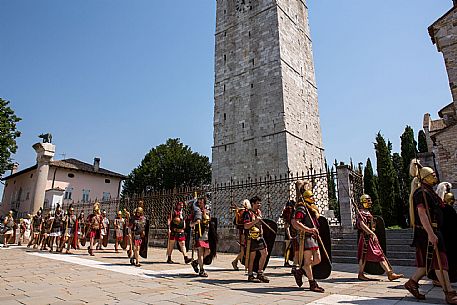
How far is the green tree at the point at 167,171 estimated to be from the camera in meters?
40.9

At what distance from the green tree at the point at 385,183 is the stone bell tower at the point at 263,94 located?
807 centimetres

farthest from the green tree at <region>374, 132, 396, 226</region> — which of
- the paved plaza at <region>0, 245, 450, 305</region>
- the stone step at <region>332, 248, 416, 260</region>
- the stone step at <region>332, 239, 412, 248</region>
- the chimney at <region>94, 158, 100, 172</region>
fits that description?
the chimney at <region>94, 158, 100, 172</region>

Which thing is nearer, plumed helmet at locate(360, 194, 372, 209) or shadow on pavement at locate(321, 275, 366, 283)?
shadow on pavement at locate(321, 275, 366, 283)

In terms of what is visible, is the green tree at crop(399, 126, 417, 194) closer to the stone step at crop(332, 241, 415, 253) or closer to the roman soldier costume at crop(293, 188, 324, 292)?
the stone step at crop(332, 241, 415, 253)

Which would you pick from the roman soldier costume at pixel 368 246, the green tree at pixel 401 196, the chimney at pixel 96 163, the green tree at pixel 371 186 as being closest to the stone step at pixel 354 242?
the roman soldier costume at pixel 368 246

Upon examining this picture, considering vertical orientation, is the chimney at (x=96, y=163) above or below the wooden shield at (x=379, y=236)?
above

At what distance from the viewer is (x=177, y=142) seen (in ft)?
146

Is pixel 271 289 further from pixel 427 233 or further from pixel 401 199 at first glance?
pixel 401 199

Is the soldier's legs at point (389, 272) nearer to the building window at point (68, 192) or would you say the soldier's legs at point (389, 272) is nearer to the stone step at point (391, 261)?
the stone step at point (391, 261)

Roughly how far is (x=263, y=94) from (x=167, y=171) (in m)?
20.7

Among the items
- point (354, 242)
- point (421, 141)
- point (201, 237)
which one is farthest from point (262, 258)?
point (421, 141)

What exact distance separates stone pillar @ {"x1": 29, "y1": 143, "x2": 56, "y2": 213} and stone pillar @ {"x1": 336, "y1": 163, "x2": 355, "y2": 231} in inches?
928

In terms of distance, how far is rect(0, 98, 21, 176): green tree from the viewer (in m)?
27.5

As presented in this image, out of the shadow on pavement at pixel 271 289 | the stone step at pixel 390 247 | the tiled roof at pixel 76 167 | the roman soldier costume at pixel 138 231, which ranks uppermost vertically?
the tiled roof at pixel 76 167
